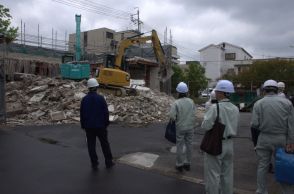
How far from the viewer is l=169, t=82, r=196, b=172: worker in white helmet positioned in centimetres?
844

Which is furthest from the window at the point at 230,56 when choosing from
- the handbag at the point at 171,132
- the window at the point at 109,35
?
the handbag at the point at 171,132

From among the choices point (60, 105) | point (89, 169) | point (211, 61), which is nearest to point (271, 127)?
point (89, 169)

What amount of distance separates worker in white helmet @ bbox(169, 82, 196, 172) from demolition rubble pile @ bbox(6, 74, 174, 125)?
1031cm

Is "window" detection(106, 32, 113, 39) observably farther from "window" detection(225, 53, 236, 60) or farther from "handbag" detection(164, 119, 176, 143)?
"handbag" detection(164, 119, 176, 143)

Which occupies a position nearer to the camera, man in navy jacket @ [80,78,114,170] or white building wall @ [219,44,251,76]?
man in navy jacket @ [80,78,114,170]

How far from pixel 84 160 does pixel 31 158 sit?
125 centimetres

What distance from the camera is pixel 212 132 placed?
5805mm

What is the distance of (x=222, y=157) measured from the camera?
19.3 feet

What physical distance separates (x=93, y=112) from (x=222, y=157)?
3.66 metres

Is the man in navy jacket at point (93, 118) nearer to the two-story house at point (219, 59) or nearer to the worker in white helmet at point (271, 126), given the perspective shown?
the worker in white helmet at point (271, 126)

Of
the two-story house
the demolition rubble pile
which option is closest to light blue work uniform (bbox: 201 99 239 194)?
the demolition rubble pile

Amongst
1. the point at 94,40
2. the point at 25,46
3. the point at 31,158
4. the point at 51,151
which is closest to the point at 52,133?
the point at 51,151

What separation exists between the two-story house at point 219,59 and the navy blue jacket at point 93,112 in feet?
275

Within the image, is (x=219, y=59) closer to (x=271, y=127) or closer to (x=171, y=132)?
(x=171, y=132)
